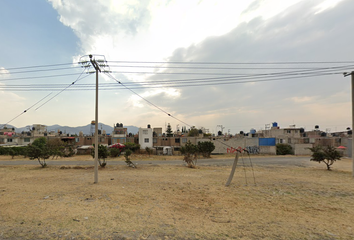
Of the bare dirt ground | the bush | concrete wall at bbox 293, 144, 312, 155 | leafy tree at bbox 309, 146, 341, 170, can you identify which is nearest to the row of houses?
concrete wall at bbox 293, 144, 312, 155

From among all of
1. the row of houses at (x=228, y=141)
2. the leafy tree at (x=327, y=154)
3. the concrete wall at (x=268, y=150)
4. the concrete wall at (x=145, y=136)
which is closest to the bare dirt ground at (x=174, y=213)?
the leafy tree at (x=327, y=154)

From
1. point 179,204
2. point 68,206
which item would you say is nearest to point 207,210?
point 179,204

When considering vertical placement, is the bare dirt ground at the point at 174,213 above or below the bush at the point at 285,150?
above

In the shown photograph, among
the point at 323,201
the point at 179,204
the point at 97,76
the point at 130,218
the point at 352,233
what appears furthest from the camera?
the point at 97,76

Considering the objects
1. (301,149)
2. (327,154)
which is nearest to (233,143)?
(301,149)

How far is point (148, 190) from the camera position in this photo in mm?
10789

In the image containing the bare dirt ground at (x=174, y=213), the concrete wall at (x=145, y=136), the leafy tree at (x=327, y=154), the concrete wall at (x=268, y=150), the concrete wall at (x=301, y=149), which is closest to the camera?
the bare dirt ground at (x=174, y=213)

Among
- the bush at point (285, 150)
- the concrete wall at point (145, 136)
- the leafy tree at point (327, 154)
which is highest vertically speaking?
the concrete wall at point (145, 136)

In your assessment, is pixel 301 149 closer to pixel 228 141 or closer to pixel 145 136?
pixel 228 141

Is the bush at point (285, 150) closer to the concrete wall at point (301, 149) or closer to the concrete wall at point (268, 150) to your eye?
the concrete wall at point (301, 149)

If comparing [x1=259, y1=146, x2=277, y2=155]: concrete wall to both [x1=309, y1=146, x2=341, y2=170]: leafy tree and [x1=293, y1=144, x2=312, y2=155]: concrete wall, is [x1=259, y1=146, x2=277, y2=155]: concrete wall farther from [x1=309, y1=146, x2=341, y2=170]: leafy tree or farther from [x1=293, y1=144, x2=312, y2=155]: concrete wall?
[x1=309, y1=146, x2=341, y2=170]: leafy tree

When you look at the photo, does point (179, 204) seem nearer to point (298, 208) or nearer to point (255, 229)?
point (255, 229)

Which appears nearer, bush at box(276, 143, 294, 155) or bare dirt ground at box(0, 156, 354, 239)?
bare dirt ground at box(0, 156, 354, 239)

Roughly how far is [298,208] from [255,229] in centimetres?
352
